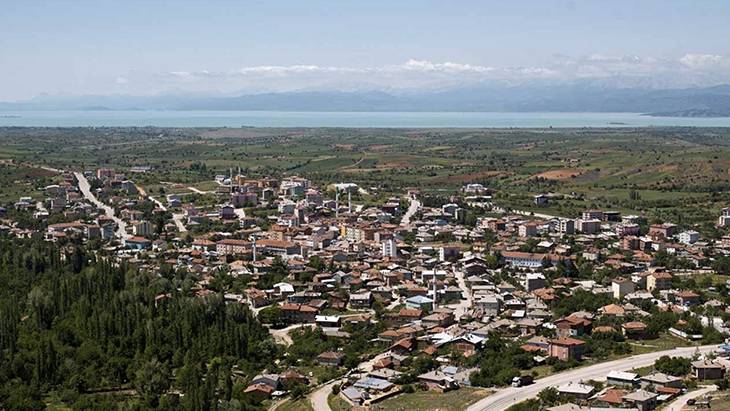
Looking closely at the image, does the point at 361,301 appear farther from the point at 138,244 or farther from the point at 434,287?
the point at 138,244

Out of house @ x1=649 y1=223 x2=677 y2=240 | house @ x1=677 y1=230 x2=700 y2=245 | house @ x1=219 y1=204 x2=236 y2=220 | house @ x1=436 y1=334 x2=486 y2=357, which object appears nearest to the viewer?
house @ x1=436 y1=334 x2=486 y2=357

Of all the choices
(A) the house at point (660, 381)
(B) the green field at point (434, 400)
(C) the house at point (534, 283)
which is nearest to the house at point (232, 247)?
(C) the house at point (534, 283)

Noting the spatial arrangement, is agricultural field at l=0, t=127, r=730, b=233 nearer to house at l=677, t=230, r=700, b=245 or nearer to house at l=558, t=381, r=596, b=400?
house at l=677, t=230, r=700, b=245

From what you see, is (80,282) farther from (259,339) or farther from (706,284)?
(706,284)

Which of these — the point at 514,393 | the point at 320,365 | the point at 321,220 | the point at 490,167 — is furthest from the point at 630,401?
the point at 490,167

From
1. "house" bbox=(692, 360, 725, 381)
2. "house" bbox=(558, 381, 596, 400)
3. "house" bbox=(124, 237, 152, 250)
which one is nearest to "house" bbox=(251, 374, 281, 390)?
"house" bbox=(558, 381, 596, 400)
